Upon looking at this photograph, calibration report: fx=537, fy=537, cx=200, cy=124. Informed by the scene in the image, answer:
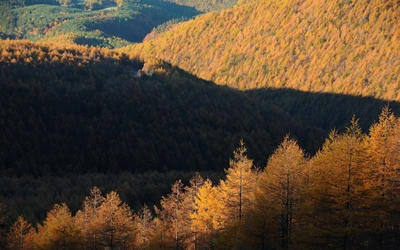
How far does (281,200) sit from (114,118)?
113 metres

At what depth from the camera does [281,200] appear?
1766 inches

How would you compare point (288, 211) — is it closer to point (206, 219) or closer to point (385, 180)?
point (385, 180)

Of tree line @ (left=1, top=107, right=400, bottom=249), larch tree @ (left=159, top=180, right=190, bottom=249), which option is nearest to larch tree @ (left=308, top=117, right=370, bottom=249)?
tree line @ (left=1, top=107, right=400, bottom=249)

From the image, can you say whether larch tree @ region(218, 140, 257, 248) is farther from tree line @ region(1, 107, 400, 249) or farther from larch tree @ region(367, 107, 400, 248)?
larch tree @ region(367, 107, 400, 248)

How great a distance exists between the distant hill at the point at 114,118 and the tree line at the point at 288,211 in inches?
2944

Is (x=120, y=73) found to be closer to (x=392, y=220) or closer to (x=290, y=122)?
(x=290, y=122)

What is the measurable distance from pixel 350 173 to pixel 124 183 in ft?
271

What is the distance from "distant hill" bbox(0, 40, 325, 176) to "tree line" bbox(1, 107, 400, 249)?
74.8 m

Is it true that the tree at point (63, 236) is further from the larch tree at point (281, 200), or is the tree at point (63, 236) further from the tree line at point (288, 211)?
the larch tree at point (281, 200)

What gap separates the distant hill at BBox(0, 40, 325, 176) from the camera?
136 metres

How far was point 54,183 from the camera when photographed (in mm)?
117000

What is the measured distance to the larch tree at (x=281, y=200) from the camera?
145ft

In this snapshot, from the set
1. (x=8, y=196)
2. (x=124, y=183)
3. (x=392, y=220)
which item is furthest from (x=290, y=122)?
(x=392, y=220)

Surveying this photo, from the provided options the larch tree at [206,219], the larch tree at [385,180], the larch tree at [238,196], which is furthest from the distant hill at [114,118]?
the larch tree at [385,180]
